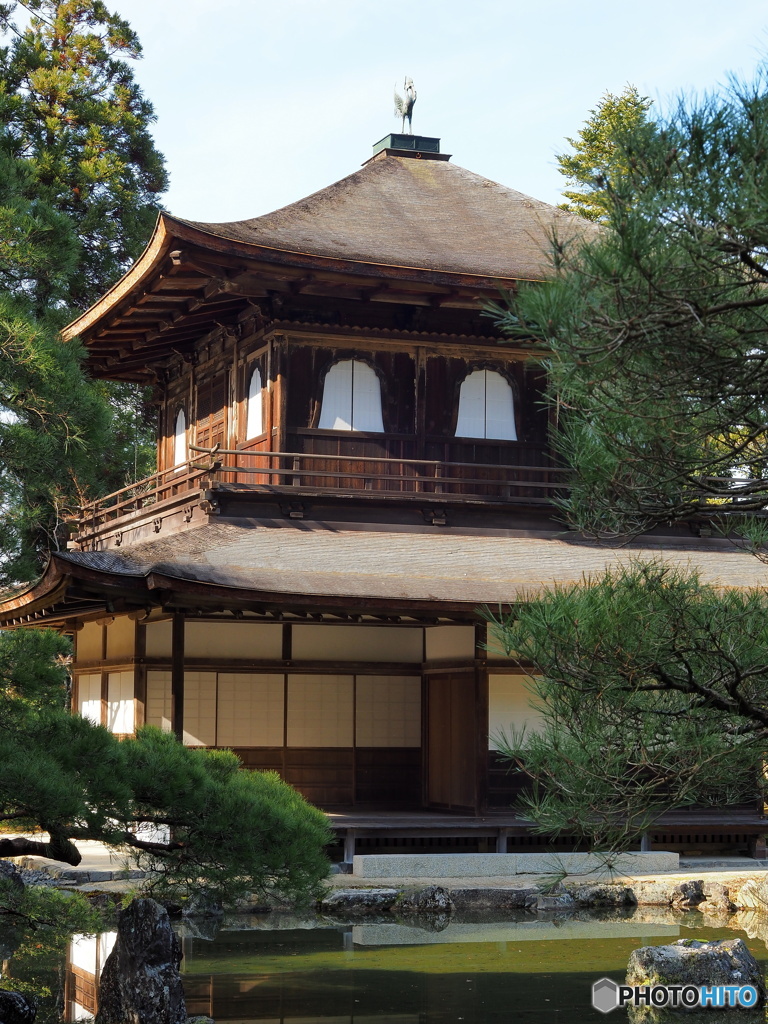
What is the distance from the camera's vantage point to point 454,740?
15.5m

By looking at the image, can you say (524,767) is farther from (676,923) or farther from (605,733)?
(676,923)

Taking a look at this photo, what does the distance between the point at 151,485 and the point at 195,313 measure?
7988mm

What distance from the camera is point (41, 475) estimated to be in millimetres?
7141

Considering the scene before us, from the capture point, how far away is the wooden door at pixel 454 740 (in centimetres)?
1487

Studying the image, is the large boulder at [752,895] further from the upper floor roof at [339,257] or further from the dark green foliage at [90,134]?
the dark green foliage at [90,134]

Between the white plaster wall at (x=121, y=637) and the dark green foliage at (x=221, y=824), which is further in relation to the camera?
the white plaster wall at (x=121, y=637)

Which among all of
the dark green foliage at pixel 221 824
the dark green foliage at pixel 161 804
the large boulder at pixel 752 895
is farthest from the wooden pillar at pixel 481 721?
the dark green foliage at pixel 221 824

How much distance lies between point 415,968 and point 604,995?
1.64m

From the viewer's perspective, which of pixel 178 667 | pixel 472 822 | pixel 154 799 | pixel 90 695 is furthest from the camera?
pixel 90 695

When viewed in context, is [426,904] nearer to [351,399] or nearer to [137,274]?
[351,399]

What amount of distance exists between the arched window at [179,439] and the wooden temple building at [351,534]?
1.57m

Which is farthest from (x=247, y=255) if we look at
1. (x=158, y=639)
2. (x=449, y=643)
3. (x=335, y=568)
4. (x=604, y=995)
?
(x=604, y=995)

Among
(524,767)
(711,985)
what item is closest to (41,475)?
(524,767)

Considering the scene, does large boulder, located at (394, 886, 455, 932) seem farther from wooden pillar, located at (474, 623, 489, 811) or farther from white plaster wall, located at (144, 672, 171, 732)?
white plaster wall, located at (144, 672, 171, 732)
